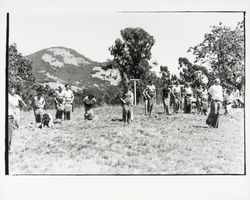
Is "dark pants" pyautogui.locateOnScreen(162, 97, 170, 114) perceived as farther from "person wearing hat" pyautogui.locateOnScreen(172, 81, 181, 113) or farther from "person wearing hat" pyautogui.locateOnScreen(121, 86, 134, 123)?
"person wearing hat" pyautogui.locateOnScreen(121, 86, 134, 123)

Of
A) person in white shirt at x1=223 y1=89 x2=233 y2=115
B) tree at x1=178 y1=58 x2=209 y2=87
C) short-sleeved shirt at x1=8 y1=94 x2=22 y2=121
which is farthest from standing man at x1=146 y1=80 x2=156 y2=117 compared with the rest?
short-sleeved shirt at x1=8 y1=94 x2=22 y2=121

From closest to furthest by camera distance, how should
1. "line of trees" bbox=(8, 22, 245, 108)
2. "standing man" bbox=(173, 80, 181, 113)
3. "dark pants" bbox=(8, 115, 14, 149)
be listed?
"dark pants" bbox=(8, 115, 14, 149), "line of trees" bbox=(8, 22, 245, 108), "standing man" bbox=(173, 80, 181, 113)

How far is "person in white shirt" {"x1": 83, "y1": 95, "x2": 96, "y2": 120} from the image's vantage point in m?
5.68

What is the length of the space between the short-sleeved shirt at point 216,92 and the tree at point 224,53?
4.4 inches

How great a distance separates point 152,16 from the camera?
18.2ft

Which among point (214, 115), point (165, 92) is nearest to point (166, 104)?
point (165, 92)

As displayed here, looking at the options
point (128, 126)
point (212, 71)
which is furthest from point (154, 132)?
point (212, 71)

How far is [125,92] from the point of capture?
5770 mm

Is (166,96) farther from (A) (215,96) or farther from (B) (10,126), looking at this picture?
(B) (10,126)

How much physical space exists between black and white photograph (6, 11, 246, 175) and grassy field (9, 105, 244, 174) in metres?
0.01

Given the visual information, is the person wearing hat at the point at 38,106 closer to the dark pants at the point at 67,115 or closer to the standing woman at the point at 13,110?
the standing woman at the point at 13,110

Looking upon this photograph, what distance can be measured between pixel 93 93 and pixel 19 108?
1.05 metres

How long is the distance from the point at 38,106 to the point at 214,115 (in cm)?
251

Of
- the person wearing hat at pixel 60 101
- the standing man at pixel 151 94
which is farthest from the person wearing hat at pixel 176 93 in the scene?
the person wearing hat at pixel 60 101
